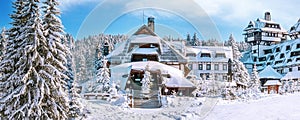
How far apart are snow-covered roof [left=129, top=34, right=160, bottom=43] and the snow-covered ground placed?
16.9 feet

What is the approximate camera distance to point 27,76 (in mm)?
14086

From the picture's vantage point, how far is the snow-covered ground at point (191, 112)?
18453 mm

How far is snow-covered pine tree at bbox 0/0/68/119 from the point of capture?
46.6 ft

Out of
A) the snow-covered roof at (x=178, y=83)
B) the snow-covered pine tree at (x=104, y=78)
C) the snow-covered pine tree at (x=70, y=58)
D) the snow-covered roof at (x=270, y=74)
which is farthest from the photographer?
the snow-covered roof at (x=270, y=74)

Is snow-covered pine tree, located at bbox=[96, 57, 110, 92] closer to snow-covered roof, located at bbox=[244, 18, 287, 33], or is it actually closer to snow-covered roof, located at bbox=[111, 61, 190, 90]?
snow-covered roof, located at bbox=[111, 61, 190, 90]

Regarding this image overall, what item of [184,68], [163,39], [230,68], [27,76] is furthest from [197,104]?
[230,68]

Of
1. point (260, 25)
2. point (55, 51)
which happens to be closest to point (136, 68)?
point (55, 51)

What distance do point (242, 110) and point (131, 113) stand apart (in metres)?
6.81

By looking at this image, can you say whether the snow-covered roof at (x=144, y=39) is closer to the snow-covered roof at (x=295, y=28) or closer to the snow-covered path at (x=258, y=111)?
the snow-covered path at (x=258, y=111)

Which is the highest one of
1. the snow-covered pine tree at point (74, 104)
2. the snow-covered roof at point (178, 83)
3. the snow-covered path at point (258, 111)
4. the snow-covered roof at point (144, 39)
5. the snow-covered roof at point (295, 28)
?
the snow-covered roof at point (295, 28)

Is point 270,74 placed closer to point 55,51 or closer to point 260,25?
point 260,25

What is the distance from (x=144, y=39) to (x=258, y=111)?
33.7 ft

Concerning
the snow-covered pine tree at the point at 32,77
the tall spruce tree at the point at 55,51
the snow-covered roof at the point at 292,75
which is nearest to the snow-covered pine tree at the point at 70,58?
the tall spruce tree at the point at 55,51

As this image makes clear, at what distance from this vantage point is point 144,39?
13.3 m
